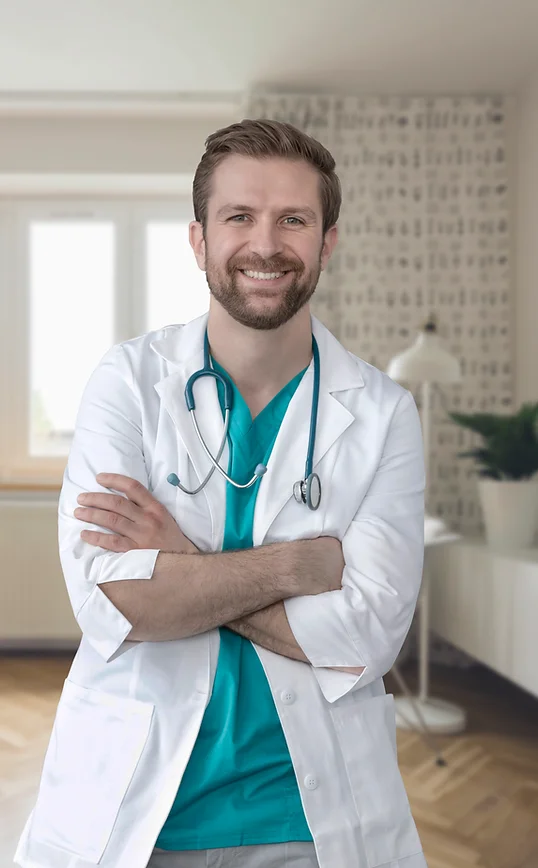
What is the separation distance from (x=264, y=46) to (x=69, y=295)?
73.8 inches

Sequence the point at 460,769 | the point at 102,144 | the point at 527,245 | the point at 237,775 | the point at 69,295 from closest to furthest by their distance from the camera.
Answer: the point at 237,775, the point at 460,769, the point at 527,245, the point at 102,144, the point at 69,295

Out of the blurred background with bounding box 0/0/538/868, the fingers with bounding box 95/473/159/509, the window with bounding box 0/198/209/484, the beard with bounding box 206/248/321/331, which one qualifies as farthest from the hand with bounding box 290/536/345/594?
the window with bounding box 0/198/209/484

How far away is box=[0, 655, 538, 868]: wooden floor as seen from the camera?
7.87 ft

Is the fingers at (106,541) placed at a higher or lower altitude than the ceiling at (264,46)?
lower

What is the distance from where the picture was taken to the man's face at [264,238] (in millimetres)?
1213

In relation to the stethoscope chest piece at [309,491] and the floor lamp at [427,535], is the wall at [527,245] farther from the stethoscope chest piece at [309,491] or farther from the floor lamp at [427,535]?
the stethoscope chest piece at [309,491]

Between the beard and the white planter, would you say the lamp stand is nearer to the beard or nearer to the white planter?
the white planter

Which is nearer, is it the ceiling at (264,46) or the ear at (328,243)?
the ear at (328,243)

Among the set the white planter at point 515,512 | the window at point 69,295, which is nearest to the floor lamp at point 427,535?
the white planter at point 515,512

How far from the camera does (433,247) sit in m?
4.22

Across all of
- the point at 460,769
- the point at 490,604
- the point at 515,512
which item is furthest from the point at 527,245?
the point at 460,769

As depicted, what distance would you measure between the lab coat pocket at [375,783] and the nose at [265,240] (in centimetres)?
65

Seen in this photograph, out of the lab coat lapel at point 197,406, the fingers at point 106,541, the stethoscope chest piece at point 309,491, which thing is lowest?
the fingers at point 106,541

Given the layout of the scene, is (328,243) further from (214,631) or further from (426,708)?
(426,708)
